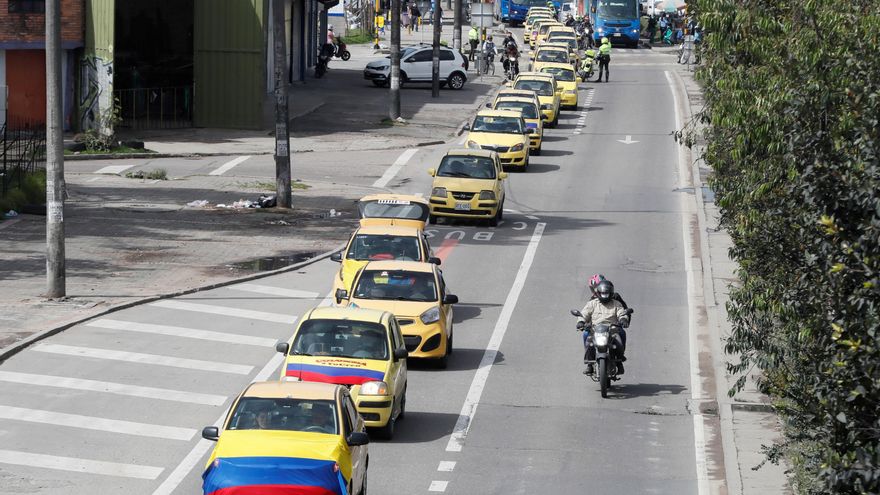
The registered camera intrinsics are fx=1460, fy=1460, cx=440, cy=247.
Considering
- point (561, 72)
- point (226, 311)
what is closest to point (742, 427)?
point (226, 311)

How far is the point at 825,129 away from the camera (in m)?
12.8

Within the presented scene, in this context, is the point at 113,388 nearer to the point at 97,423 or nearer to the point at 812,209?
the point at 97,423

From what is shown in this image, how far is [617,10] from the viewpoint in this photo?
89188 mm

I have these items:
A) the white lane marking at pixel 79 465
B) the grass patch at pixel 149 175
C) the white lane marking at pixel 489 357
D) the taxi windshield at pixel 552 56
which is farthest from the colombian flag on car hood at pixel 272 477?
the taxi windshield at pixel 552 56

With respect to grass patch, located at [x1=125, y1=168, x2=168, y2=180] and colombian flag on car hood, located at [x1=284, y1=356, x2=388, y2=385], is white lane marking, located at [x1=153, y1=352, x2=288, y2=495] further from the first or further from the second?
grass patch, located at [x1=125, y1=168, x2=168, y2=180]

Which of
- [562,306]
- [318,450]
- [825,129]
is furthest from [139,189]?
[825,129]

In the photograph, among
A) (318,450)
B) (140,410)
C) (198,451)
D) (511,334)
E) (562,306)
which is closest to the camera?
(318,450)

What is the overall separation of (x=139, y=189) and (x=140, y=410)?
21718 mm

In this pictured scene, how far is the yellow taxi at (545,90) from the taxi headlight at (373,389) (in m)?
38.2

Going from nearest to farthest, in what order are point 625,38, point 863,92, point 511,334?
point 863,92, point 511,334, point 625,38

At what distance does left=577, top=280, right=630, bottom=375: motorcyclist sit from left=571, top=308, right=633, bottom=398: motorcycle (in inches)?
1.4

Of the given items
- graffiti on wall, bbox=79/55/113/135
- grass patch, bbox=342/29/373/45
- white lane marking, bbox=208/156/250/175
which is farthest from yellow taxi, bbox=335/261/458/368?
grass patch, bbox=342/29/373/45

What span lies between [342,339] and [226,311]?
7839 millimetres

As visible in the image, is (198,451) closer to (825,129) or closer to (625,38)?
(825,129)
